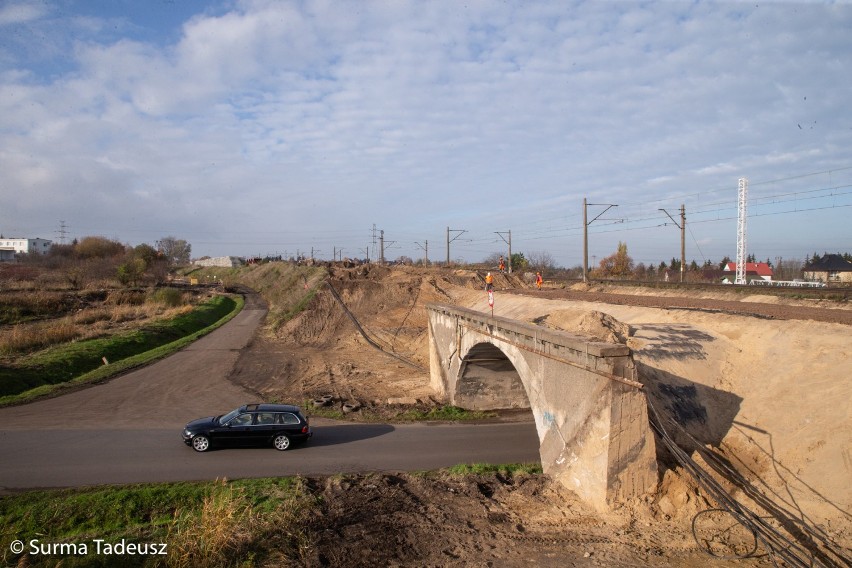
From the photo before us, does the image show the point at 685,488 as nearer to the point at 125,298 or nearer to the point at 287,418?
the point at 287,418

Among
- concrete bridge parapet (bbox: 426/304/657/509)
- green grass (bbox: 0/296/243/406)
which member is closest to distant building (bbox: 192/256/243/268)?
green grass (bbox: 0/296/243/406)

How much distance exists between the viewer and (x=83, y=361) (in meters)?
29.4

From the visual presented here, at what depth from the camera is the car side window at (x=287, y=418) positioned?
1616 cm

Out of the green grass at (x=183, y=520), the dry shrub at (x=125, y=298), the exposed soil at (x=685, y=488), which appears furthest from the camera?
the dry shrub at (x=125, y=298)

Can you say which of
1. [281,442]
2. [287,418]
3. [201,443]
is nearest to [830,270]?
[287,418]

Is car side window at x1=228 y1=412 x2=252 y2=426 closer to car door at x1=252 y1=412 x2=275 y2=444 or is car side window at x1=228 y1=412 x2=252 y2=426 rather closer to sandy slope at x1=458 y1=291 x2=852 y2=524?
car door at x1=252 y1=412 x2=275 y2=444

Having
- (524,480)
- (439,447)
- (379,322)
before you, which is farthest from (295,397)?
(379,322)

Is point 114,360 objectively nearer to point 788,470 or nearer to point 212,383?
point 212,383

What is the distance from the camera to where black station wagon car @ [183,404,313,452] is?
15.7 m

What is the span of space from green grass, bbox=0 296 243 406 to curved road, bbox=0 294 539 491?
2473 millimetres

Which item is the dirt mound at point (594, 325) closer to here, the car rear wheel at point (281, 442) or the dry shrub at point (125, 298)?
the car rear wheel at point (281, 442)

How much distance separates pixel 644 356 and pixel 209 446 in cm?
1247

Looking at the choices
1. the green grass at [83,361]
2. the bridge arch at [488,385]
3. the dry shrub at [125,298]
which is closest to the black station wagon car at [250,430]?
the bridge arch at [488,385]

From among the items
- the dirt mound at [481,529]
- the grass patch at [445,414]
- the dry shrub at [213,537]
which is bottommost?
the grass patch at [445,414]
